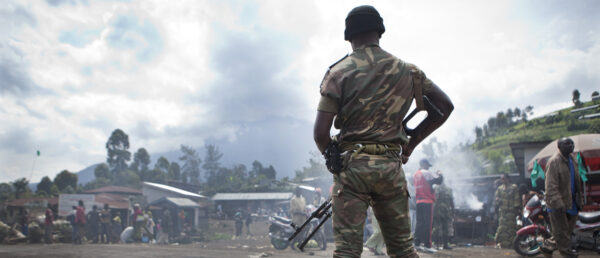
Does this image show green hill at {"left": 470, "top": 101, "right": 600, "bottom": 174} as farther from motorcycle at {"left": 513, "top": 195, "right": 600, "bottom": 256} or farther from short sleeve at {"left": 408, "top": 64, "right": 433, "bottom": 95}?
short sleeve at {"left": 408, "top": 64, "right": 433, "bottom": 95}

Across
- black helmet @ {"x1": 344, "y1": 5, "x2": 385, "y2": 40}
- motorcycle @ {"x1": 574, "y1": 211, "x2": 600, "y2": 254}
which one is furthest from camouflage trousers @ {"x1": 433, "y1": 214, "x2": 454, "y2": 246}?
black helmet @ {"x1": 344, "y1": 5, "x2": 385, "y2": 40}

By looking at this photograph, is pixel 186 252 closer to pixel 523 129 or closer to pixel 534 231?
pixel 534 231

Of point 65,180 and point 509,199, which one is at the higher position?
point 65,180

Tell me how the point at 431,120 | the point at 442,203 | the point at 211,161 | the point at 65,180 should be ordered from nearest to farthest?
the point at 431,120 < the point at 442,203 < the point at 65,180 < the point at 211,161

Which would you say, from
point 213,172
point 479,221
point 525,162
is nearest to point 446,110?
point 479,221

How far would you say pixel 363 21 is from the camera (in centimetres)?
259

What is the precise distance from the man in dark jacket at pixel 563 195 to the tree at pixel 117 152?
364 ft

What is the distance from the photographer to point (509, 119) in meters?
112

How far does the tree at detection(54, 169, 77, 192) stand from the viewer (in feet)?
209

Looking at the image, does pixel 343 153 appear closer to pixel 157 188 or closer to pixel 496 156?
pixel 157 188

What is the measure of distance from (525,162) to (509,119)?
10826 centimetres

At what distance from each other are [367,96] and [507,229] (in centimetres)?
1087

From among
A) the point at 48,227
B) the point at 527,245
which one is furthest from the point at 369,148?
the point at 48,227

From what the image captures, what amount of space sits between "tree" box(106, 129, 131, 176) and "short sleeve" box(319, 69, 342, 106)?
368 feet
